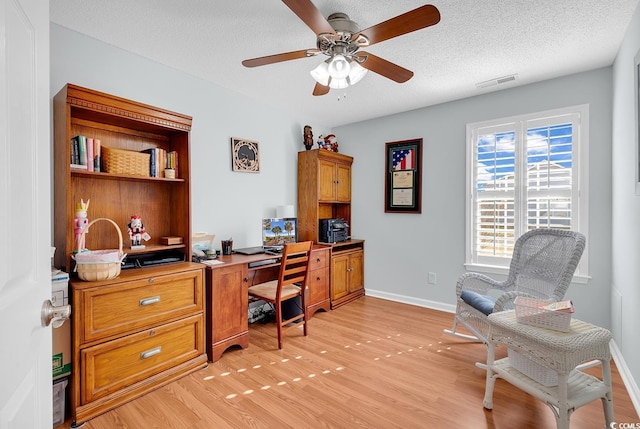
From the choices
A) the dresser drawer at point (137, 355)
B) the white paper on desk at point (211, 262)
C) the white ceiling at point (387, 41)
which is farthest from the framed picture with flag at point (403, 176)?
the dresser drawer at point (137, 355)

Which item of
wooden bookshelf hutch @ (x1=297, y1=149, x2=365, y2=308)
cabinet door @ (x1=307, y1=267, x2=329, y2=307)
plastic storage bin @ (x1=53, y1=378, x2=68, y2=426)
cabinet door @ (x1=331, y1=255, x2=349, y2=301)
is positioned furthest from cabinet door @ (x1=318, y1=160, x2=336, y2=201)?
plastic storage bin @ (x1=53, y1=378, x2=68, y2=426)

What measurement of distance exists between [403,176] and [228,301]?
2.73 metres

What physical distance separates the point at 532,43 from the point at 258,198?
116 inches

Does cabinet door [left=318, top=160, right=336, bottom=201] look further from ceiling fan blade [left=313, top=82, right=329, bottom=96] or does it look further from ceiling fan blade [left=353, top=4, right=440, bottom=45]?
ceiling fan blade [left=353, top=4, right=440, bottom=45]

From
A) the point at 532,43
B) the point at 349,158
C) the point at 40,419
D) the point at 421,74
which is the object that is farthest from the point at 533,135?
the point at 40,419

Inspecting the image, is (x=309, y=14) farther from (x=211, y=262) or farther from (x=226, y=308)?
(x=226, y=308)

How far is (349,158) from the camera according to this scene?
450 centimetres

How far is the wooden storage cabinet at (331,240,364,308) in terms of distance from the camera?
3.95m

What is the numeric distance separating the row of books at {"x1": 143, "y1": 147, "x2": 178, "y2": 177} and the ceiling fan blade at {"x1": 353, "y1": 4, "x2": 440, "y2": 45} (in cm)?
180

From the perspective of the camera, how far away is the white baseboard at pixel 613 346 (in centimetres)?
198

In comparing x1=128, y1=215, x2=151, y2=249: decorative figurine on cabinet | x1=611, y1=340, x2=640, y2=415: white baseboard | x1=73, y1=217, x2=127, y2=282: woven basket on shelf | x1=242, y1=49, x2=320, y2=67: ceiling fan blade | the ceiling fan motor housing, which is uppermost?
the ceiling fan motor housing

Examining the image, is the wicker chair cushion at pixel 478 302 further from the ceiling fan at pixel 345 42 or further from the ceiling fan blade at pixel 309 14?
the ceiling fan blade at pixel 309 14

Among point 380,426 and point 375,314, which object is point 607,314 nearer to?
point 375,314

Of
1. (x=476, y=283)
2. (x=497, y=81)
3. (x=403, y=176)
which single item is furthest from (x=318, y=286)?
(x=497, y=81)
